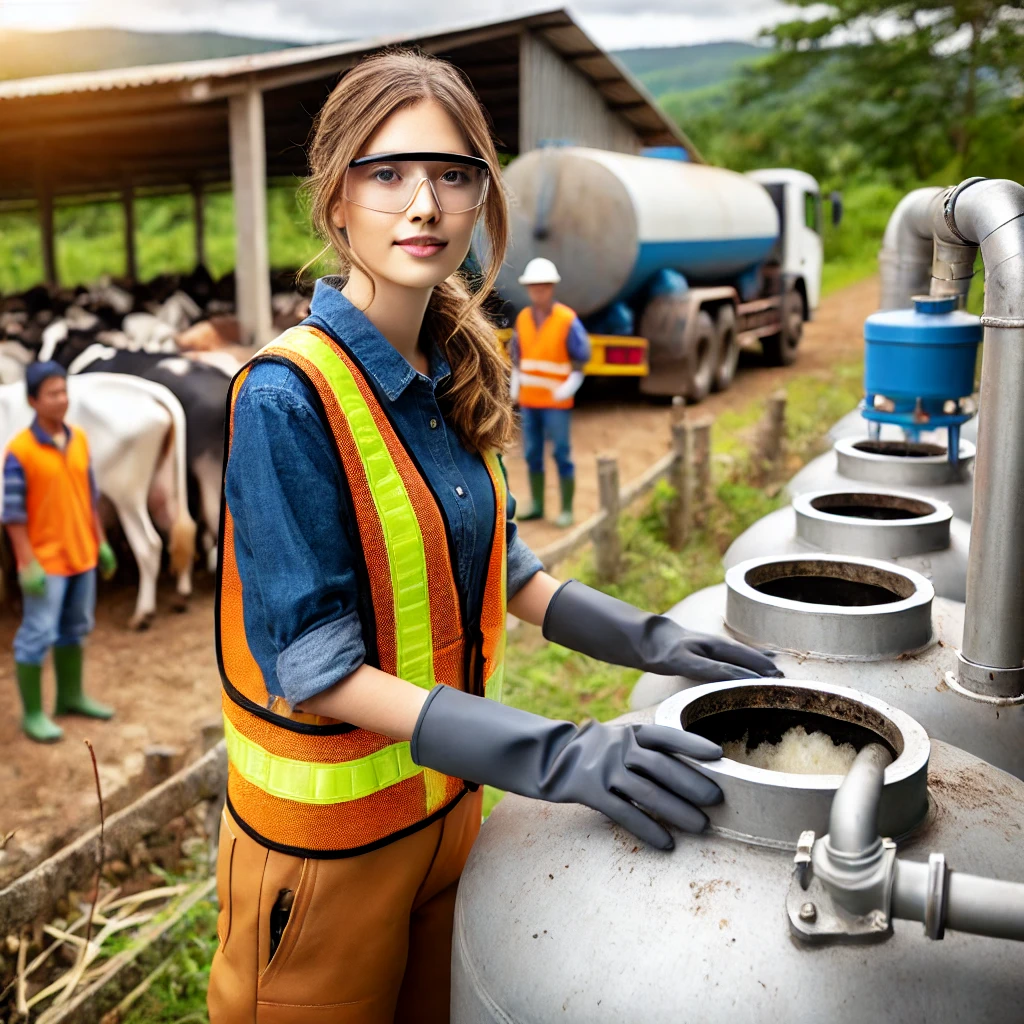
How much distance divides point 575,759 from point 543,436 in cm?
640

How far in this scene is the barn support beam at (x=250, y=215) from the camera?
852 cm

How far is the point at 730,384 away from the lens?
43.7 feet

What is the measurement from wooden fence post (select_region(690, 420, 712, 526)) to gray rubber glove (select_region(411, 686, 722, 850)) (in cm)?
626

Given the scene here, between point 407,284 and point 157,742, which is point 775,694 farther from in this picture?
point 157,742

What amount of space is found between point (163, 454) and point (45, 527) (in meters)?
1.69

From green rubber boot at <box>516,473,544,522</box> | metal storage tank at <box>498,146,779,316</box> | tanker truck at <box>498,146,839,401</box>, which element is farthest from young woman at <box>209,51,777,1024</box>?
metal storage tank at <box>498,146,779,316</box>

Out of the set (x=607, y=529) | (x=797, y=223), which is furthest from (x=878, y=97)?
(x=607, y=529)

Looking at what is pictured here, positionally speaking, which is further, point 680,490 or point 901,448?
point 680,490

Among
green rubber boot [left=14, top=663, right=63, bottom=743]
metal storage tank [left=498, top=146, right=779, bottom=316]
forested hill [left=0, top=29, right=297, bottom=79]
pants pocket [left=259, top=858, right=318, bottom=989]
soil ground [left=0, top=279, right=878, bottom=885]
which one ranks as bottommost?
soil ground [left=0, top=279, right=878, bottom=885]

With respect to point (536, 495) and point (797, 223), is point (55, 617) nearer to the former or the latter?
point (536, 495)

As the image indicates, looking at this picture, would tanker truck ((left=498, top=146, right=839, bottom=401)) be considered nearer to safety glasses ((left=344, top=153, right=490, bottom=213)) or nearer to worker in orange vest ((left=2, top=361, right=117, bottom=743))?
worker in orange vest ((left=2, top=361, right=117, bottom=743))

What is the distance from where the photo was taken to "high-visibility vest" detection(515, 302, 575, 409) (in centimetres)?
763

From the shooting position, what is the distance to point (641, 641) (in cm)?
194

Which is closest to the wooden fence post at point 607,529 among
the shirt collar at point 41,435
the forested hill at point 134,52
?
the shirt collar at point 41,435
